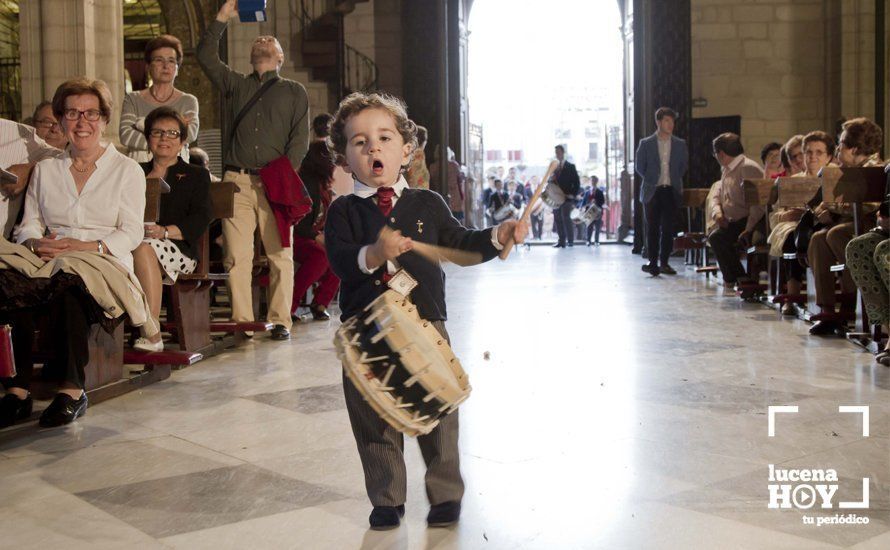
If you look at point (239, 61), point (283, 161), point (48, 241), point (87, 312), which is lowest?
point (87, 312)

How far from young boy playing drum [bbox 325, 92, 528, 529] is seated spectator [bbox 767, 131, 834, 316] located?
17.4 feet

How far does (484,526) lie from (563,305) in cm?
Answer: 574

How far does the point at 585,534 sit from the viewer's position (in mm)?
2734

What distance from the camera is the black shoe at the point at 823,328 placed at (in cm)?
658

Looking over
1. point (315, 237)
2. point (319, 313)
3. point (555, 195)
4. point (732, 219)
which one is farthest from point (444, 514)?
point (555, 195)

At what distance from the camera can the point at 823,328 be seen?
21.7 feet

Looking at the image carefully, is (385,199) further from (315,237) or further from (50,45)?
(50,45)

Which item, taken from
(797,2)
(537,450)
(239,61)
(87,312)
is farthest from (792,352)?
(797,2)

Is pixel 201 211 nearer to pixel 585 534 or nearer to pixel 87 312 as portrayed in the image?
Answer: pixel 87 312

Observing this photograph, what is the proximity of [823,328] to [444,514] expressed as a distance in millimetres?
4399

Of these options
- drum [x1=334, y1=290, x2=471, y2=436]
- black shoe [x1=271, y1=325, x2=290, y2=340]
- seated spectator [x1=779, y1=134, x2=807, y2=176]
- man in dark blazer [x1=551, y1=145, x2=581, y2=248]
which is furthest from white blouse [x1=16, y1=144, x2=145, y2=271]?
man in dark blazer [x1=551, y1=145, x2=581, y2=248]

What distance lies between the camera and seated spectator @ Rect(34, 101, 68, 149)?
6.27 m

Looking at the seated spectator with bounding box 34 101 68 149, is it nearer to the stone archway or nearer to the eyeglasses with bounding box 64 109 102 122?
the eyeglasses with bounding box 64 109 102 122

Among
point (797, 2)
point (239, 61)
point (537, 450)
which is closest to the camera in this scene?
point (537, 450)
